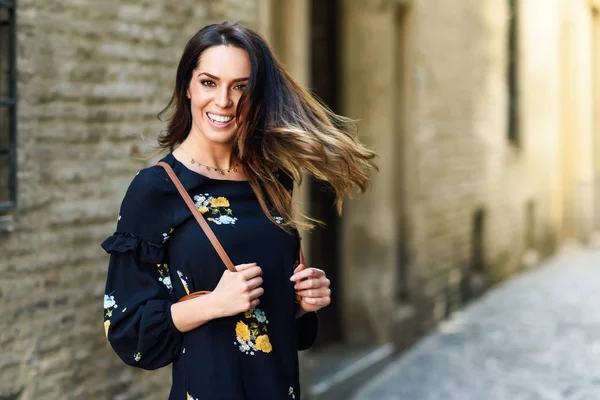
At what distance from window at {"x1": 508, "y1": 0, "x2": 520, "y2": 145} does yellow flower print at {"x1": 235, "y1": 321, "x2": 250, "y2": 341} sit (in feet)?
38.1

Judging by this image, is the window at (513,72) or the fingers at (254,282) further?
the window at (513,72)

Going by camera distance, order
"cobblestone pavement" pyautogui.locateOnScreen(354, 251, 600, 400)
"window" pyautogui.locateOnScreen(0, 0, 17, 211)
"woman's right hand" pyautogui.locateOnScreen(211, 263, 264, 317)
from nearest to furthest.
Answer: "woman's right hand" pyautogui.locateOnScreen(211, 263, 264, 317) → "window" pyautogui.locateOnScreen(0, 0, 17, 211) → "cobblestone pavement" pyautogui.locateOnScreen(354, 251, 600, 400)

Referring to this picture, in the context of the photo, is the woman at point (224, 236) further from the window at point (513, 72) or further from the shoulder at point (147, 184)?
the window at point (513, 72)

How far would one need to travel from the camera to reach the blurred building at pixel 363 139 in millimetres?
4500

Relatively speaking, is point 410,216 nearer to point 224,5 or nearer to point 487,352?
point 487,352

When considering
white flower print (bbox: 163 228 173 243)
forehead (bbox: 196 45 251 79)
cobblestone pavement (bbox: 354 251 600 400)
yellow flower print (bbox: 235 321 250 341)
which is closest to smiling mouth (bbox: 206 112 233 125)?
forehead (bbox: 196 45 251 79)

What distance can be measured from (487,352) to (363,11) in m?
3.06

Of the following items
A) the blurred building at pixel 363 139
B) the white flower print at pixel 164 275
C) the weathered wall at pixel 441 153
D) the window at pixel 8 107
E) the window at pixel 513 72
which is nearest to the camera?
the white flower print at pixel 164 275

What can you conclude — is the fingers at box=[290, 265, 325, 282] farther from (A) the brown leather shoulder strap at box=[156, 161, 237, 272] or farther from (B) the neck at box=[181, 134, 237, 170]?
(B) the neck at box=[181, 134, 237, 170]

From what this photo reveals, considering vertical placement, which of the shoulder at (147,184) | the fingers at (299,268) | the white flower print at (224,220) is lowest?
the fingers at (299,268)

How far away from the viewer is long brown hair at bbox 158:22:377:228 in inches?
111

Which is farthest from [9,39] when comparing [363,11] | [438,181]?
[438,181]

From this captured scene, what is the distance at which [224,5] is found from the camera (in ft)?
19.5

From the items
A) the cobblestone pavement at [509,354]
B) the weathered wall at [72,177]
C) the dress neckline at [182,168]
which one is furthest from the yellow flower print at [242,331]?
the cobblestone pavement at [509,354]
